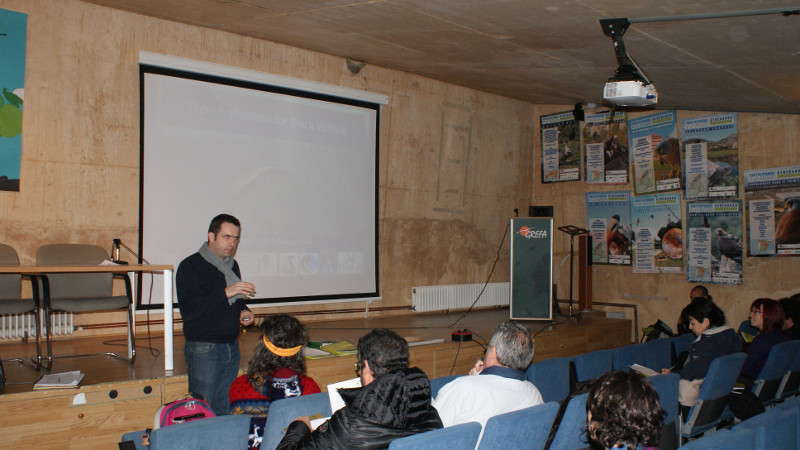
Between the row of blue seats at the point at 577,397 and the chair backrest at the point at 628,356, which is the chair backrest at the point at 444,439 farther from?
the chair backrest at the point at 628,356

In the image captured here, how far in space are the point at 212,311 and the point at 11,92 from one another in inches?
112

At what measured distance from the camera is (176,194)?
575cm

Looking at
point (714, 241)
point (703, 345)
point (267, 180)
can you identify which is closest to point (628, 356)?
point (703, 345)

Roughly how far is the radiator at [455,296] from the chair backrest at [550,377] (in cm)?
395

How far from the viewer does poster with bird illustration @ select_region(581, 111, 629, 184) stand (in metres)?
8.54

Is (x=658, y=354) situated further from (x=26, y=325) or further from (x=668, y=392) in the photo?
(x=26, y=325)

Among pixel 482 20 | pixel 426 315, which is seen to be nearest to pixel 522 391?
pixel 482 20

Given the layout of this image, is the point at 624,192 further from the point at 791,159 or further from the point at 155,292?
the point at 155,292

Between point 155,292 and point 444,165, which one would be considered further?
point 444,165

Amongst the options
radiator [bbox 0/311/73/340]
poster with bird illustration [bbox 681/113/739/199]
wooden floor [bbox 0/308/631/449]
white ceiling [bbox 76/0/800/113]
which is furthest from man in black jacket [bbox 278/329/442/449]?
poster with bird illustration [bbox 681/113/739/199]

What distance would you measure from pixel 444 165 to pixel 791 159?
402 centimetres

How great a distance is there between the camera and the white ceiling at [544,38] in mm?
4328

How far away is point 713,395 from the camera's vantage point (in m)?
4.11

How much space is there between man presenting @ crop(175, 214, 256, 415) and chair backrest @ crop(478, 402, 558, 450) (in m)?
1.78
